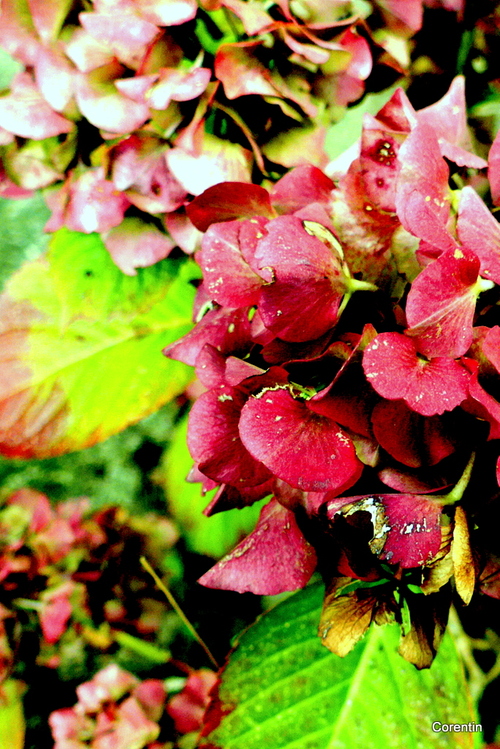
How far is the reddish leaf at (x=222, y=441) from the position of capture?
0.75 ft

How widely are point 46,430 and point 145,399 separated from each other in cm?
6

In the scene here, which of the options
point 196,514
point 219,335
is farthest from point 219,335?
point 196,514

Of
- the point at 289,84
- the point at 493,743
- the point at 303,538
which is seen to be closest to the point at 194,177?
the point at 289,84

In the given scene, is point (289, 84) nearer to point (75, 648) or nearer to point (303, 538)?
point (303, 538)

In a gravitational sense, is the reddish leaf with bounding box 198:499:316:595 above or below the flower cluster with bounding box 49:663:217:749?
above

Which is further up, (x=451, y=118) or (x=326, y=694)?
(x=451, y=118)

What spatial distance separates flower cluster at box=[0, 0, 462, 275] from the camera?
0.95 feet

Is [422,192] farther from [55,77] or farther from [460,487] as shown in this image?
[55,77]

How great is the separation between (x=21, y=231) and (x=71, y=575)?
28 cm

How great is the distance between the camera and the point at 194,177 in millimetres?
306

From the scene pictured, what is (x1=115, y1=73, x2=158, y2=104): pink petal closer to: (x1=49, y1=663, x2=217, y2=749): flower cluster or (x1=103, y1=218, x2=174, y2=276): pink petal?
(x1=103, y1=218, x2=174, y2=276): pink petal

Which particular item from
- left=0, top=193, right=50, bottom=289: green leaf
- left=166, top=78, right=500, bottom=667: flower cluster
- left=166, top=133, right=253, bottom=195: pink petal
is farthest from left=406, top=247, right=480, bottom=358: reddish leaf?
left=0, top=193, right=50, bottom=289: green leaf

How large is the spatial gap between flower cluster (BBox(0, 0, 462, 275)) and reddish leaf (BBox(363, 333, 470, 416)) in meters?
0.16

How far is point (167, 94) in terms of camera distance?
0.93 ft
